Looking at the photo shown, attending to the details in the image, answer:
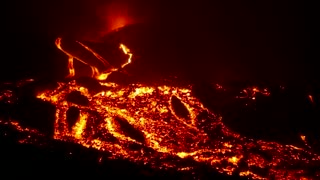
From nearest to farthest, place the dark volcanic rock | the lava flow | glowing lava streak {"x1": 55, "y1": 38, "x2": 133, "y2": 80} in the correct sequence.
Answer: the lava flow → the dark volcanic rock → glowing lava streak {"x1": 55, "y1": 38, "x2": 133, "y2": 80}

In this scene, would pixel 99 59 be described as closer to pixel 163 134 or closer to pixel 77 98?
pixel 77 98

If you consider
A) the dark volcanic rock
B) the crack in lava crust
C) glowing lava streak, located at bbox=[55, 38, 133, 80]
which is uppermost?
glowing lava streak, located at bbox=[55, 38, 133, 80]

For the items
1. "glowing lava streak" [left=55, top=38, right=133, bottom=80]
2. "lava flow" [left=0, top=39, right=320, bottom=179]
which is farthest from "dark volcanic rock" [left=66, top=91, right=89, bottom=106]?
"glowing lava streak" [left=55, top=38, right=133, bottom=80]

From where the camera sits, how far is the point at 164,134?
4.38m

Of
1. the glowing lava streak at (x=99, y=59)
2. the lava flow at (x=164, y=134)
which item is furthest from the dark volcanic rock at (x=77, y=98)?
the glowing lava streak at (x=99, y=59)

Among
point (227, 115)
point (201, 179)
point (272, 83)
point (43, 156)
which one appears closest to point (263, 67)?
point (272, 83)

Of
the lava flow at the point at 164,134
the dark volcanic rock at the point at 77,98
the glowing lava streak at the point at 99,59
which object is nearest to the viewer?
the lava flow at the point at 164,134

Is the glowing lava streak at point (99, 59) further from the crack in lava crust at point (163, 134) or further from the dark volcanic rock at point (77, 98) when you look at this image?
the dark volcanic rock at point (77, 98)

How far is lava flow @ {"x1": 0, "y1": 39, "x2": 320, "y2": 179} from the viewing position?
386cm

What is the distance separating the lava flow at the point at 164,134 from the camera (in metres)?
3.86

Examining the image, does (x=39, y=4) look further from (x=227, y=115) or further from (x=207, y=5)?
(x=227, y=115)

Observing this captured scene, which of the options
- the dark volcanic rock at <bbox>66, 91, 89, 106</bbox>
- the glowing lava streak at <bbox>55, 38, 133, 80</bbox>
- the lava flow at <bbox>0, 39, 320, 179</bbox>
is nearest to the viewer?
the lava flow at <bbox>0, 39, 320, 179</bbox>

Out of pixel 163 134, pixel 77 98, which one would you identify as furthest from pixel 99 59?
pixel 163 134

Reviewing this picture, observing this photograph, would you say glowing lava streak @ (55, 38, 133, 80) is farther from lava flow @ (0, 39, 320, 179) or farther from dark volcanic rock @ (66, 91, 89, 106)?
dark volcanic rock @ (66, 91, 89, 106)
